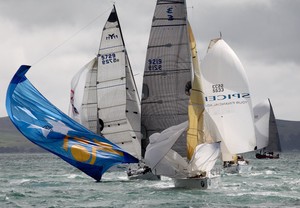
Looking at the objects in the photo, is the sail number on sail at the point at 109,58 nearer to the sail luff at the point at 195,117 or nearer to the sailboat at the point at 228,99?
→ the sailboat at the point at 228,99

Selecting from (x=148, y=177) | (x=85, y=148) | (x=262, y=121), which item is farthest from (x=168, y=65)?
(x=262, y=121)

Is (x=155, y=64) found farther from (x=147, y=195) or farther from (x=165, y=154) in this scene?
(x=147, y=195)

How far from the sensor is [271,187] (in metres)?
44.3

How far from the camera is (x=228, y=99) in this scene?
5441cm

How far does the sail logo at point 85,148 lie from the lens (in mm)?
32062

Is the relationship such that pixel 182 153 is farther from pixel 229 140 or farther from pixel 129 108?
pixel 229 140

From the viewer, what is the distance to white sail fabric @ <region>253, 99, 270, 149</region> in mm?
103875

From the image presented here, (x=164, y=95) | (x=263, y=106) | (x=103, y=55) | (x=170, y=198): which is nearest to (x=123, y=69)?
(x=103, y=55)

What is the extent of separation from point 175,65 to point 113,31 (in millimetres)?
10319

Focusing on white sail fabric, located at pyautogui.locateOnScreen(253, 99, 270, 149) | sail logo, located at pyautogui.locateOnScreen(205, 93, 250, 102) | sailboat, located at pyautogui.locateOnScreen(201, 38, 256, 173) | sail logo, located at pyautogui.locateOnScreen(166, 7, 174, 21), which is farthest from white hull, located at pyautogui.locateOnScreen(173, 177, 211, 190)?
white sail fabric, located at pyautogui.locateOnScreen(253, 99, 270, 149)

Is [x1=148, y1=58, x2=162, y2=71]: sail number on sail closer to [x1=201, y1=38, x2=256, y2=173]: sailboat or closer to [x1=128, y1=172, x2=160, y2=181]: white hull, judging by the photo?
[x1=128, y1=172, x2=160, y2=181]: white hull

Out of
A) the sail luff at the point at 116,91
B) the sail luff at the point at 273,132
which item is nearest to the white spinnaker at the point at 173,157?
the sail luff at the point at 116,91

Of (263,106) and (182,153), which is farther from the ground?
(263,106)

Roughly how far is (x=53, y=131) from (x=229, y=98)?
2497 cm
